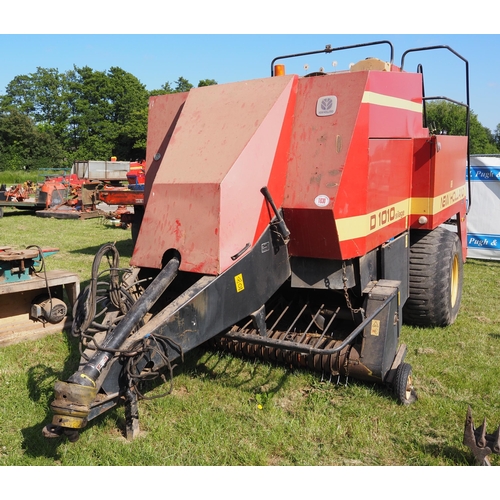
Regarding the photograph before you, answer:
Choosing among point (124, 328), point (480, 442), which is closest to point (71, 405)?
point (124, 328)

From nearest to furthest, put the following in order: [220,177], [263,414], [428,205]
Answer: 1. [220,177]
2. [263,414]
3. [428,205]

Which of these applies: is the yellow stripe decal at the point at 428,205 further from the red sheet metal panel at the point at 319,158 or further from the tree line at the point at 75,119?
the tree line at the point at 75,119

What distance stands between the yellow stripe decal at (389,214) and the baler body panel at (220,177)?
50 cm

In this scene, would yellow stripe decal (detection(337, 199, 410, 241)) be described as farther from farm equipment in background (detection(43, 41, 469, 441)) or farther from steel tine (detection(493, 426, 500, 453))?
steel tine (detection(493, 426, 500, 453))

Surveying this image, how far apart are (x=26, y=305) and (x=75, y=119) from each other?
185ft

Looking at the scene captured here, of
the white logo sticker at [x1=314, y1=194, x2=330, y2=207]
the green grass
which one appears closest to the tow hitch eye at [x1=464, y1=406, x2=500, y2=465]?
the green grass

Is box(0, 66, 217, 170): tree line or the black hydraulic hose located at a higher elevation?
box(0, 66, 217, 170): tree line

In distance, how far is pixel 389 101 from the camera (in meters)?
4.02

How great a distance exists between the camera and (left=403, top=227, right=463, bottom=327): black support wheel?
194 inches

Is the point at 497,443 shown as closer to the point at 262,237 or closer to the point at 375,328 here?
the point at 375,328

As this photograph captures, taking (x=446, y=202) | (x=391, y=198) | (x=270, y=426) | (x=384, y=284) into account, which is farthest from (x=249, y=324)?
(x=446, y=202)

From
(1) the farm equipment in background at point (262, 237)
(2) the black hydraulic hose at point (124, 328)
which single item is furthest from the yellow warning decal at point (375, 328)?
(2) the black hydraulic hose at point (124, 328)

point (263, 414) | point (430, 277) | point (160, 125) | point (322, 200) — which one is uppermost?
point (160, 125)

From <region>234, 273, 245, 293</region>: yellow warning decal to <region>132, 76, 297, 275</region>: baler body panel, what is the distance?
0.12 metres
